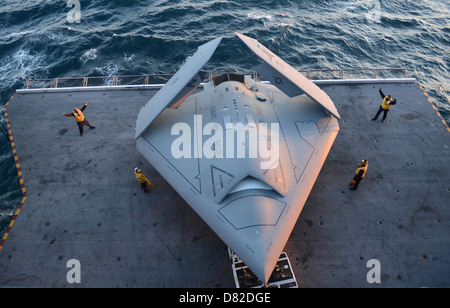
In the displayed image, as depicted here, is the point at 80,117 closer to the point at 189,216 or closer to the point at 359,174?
the point at 189,216

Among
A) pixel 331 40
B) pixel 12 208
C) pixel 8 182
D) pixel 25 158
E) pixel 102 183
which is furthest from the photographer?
pixel 331 40

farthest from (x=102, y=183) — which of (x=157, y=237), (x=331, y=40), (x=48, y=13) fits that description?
(x=48, y=13)

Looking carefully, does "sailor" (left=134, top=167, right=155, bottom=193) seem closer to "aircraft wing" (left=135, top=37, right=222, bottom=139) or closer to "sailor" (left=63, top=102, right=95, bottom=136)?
"aircraft wing" (left=135, top=37, right=222, bottom=139)

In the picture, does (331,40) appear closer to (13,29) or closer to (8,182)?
(8,182)

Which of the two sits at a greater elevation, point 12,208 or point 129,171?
point 129,171

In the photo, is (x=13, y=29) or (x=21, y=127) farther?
(x=13, y=29)

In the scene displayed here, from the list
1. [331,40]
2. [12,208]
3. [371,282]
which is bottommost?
[12,208]
